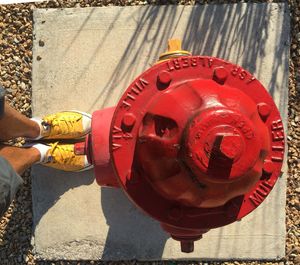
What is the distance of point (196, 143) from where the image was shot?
1.15 meters

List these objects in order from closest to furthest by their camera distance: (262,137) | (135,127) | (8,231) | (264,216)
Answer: (262,137), (135,127), (264,216), (8,231)

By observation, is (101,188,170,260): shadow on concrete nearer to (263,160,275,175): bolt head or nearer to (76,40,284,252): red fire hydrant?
(76,40,284,252): red fire hydrant

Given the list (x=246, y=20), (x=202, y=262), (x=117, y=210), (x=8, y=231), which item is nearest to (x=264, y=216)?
(x=202, y=262)

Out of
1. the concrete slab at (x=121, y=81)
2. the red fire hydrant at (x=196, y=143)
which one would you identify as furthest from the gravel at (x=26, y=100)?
the red fire hydrant at (x=196, y=143)

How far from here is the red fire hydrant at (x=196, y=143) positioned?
1.16m

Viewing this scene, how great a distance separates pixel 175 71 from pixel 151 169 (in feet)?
1.14

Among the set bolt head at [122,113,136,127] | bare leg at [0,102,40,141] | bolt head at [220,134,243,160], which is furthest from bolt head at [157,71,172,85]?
bare leg at [0,102,40,141]

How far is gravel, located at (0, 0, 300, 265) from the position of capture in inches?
98.7

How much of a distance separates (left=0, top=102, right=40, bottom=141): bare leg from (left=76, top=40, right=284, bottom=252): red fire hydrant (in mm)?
923

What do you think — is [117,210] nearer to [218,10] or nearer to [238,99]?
[218,10]

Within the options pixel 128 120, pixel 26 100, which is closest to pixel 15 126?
pixel 26 100

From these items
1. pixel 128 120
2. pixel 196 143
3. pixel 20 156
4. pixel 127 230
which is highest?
pixel 196 143

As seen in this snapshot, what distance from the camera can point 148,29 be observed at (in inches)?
99.7

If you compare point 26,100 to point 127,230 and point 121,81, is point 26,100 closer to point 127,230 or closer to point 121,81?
point 121,81
